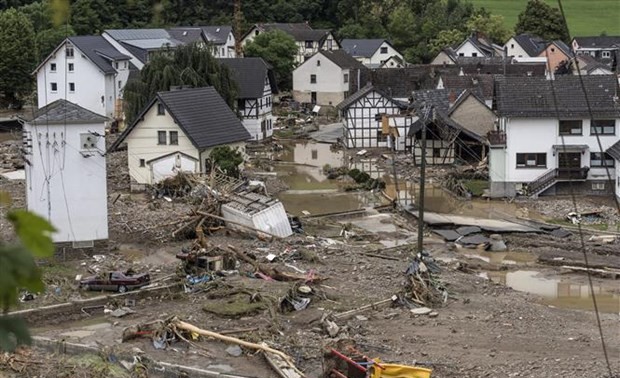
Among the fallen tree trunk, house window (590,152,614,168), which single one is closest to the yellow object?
the fallen tree trunk

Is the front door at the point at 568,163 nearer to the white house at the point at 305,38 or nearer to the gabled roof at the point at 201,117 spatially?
the gabled roof at the point at 201,117

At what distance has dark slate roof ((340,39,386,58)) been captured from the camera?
51.7 m

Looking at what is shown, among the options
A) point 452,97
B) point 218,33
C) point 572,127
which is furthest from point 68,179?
point 218,33

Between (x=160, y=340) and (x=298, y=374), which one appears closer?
(x=298, y=374)

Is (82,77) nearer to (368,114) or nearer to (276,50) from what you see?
(276,50)

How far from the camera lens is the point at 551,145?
2416cm

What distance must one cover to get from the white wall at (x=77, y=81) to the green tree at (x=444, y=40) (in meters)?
21.3

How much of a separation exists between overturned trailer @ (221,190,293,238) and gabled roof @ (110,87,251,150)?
4.58m

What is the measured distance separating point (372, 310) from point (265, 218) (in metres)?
5.42

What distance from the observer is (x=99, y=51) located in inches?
1528

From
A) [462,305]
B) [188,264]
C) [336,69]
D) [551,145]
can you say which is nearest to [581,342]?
[462,305]

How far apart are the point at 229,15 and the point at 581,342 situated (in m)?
47.9

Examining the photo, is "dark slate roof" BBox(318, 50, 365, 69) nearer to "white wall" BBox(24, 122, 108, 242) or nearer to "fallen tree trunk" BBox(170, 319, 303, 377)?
"white wall" BBox(24, 122, 108, 242)

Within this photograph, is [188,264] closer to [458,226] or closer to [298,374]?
[298,374]
